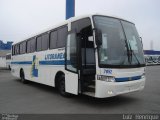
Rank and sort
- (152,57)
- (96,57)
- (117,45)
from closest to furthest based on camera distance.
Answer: (96,57)
(117,45)
(152,57)

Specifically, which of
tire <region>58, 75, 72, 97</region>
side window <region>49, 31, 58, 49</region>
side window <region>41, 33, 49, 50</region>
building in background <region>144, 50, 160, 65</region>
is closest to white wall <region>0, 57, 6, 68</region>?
building in background <region>144, 50, 160, 65</region>

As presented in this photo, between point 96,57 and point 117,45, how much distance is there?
936mm

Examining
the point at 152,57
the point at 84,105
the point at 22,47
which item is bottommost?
the point at 84,105

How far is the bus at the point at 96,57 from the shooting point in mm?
7387

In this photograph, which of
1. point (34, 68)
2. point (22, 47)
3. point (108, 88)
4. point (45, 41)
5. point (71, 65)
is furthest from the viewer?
point (22, 47)

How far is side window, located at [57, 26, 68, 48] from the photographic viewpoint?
31.6 feet

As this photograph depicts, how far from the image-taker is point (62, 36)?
32.3ft

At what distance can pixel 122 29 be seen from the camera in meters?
8.33

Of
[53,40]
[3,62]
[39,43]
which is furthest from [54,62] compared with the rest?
[3,62]

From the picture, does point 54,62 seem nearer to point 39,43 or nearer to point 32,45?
point 39,43

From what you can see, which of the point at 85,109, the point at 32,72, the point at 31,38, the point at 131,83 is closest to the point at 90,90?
the point at 85,109

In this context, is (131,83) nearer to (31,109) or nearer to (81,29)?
(81,29)

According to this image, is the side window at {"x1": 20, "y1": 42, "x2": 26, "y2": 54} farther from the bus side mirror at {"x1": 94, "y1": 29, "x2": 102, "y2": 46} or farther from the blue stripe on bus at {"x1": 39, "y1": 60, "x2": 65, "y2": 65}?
the bus side mirror at {"x1": 94, "y1": 29, "x2": 102, "y2": 46}

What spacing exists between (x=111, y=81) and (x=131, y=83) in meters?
0.97
